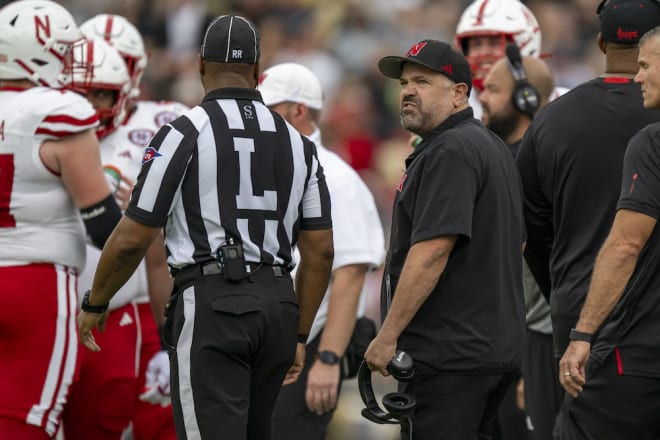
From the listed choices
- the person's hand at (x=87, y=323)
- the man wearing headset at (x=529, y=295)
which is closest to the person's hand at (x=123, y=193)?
the person's hand at (x=87, y=323)

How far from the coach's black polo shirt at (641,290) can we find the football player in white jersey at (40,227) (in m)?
2.23

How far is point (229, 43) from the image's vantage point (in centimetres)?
481

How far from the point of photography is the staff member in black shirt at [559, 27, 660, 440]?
14.7 ft

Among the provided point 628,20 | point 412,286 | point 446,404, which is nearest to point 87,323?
point 412,286

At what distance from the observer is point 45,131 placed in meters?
5.34

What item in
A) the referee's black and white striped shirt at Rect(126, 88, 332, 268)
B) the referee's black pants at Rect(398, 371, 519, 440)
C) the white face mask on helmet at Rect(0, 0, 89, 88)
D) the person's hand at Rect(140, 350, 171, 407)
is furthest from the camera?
the person's hand at Rect(140, 350, 171, 407)

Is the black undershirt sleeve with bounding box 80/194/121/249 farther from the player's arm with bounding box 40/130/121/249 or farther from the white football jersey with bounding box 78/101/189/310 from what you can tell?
the white football jersey with bounding box 78/101/189/310

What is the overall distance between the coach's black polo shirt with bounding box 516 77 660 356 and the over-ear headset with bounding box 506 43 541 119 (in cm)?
91

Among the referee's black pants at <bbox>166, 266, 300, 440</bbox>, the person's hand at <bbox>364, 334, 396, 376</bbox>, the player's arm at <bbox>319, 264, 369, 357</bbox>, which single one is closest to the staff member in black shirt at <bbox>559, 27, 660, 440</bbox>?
the person's hand at <bbox>364, 334, 396, 376</bbox>

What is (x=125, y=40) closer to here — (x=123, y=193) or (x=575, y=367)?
(x=123, y=193)

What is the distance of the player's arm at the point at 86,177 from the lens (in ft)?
17.7

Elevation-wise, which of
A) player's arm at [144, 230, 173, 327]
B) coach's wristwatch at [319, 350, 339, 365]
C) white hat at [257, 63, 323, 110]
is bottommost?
coach's wristwatch at [319, 350, 339, 365]

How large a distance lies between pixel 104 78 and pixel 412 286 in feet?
8.58

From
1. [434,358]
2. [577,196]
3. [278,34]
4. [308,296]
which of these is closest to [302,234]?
[308,296]
